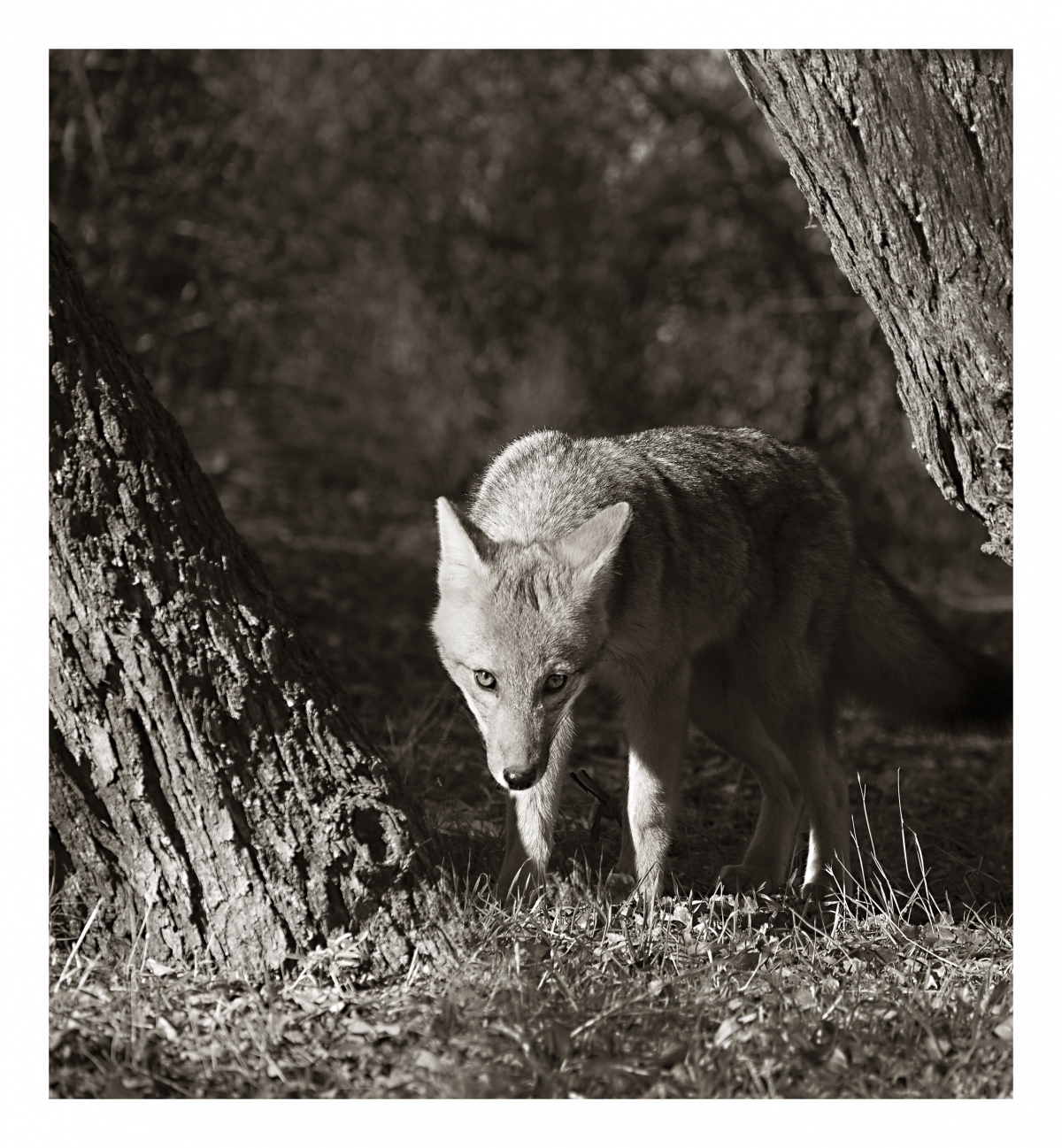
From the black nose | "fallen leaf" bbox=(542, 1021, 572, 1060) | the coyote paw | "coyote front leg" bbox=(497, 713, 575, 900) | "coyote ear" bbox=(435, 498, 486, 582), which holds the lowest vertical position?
the coyote paw

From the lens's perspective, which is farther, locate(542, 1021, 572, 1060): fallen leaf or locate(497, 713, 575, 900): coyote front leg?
locate(497, 713, 575, 900): coyote front leg

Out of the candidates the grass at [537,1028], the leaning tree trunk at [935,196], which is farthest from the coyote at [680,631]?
the leaning tree trunk at [935,196]

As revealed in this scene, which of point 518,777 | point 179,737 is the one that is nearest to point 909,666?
point 518,777

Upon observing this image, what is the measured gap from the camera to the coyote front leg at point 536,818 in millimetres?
4660

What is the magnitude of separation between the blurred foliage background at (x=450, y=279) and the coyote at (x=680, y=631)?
4.90 meters

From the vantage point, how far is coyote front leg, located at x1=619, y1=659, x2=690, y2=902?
15.6 feet

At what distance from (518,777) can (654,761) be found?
87 cm

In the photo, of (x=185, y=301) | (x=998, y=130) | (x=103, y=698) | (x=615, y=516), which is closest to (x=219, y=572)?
(x=103, y=698)

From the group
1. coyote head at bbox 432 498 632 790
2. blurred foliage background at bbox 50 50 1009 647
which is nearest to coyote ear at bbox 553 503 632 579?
coyote head at bbox 432 498 632 790

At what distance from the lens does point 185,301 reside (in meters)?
10.3

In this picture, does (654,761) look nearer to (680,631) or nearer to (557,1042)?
(680,631)

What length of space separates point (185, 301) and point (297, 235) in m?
3.11

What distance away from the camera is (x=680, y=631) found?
4910 mm

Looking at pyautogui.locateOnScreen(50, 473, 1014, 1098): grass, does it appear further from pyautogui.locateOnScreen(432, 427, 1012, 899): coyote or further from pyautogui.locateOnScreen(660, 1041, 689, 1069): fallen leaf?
pyautogui.locateOnScreen(432, 427, 1012, 899): coyote
